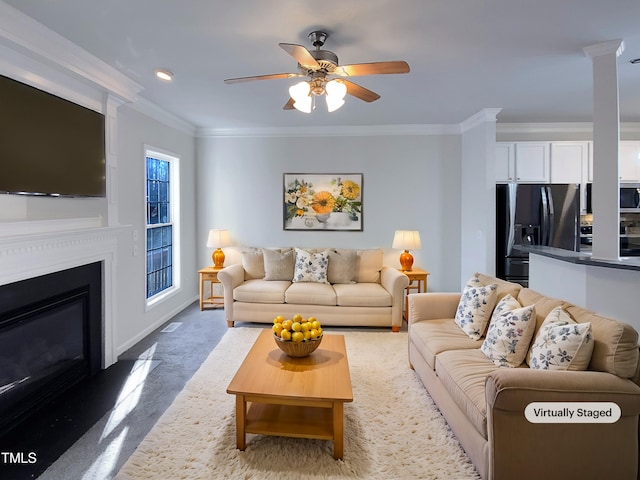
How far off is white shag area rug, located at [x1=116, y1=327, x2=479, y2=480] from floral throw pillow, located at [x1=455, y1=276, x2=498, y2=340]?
592 mm

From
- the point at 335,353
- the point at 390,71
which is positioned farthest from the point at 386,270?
the point at 390,71

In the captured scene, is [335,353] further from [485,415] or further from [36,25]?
[36,25]

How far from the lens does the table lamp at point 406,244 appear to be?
4691 mm

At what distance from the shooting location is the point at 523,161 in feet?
15.2

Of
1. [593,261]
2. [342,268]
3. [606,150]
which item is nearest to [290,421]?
[593,261]

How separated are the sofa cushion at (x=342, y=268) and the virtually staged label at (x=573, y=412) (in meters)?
3.09

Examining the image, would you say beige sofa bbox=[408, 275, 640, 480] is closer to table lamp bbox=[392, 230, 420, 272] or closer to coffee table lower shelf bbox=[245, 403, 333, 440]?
coffee table lower shelf bbox=[245, 403, 333, 440]

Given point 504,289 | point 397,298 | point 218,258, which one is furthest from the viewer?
Answer: point 218,258

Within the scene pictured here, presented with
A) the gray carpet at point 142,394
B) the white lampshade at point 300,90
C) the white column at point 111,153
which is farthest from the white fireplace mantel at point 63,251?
the white lampshade at point 300,90

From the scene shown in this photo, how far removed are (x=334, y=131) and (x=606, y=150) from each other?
3245mm

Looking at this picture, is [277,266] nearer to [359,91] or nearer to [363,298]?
[363,298]

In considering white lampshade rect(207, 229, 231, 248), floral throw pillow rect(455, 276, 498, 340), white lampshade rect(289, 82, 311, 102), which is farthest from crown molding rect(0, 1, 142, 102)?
floral throw pillow rect(455, 276, 498, 340)

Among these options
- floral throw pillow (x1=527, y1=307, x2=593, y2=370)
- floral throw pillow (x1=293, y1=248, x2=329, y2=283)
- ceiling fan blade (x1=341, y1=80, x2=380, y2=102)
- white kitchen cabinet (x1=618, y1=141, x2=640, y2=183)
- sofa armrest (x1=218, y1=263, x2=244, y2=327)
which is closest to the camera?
floral throw pillow (x1=527, y1=307, x2=593, y2=370)

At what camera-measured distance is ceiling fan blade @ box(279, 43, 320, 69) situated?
1791mm
